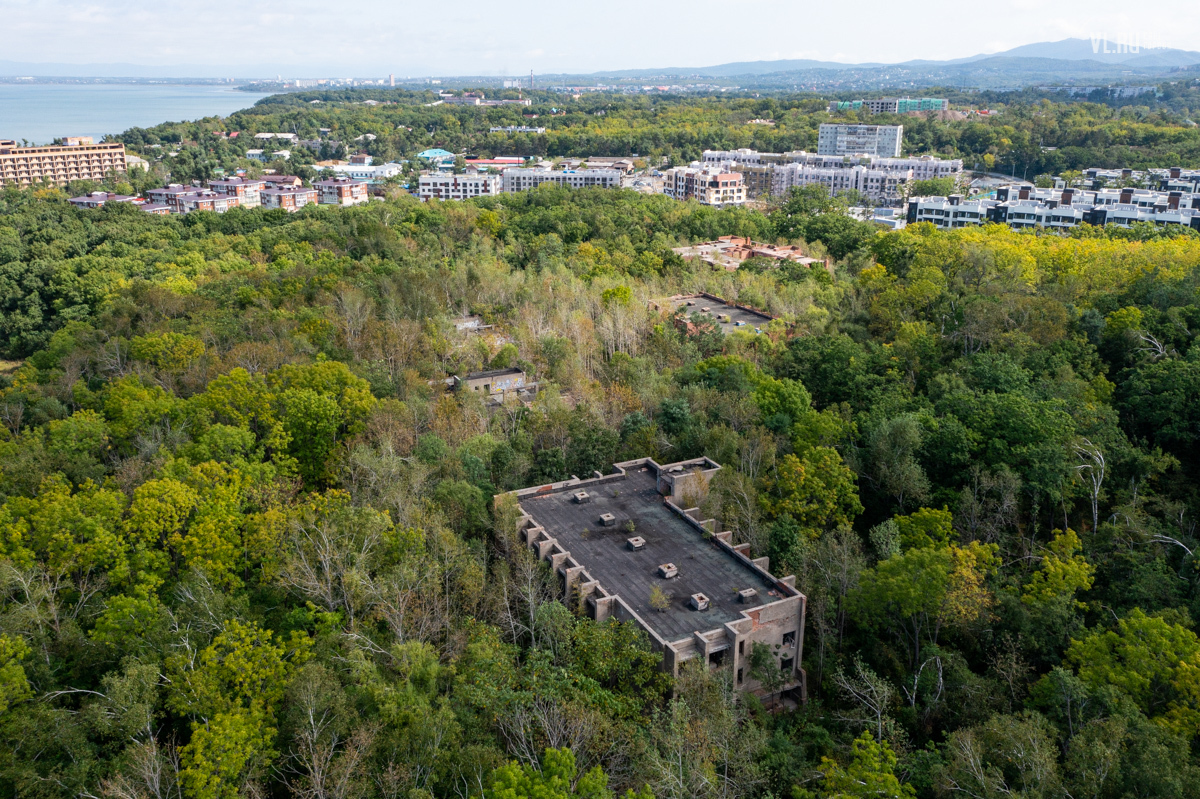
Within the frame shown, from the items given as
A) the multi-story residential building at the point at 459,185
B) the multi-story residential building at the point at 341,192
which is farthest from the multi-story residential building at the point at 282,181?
the multi-story residential building at the point at 459,185

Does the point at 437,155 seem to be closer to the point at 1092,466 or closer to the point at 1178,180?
the point at 1178,180

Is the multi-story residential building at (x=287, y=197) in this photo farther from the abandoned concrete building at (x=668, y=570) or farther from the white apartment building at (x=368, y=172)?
the abandoned concrete building at (x=668, y=570)

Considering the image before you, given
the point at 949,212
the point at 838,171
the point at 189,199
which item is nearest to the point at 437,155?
the point at 189,199

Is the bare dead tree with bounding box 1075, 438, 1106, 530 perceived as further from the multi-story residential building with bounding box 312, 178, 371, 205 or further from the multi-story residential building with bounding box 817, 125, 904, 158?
the multi-story residential building with bounding box 817, 125, 904, 158

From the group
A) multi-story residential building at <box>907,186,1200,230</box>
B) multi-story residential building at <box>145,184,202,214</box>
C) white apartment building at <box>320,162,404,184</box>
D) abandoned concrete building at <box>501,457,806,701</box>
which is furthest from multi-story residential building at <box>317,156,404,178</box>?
abandoned concrete building at <box>501,457,806,701</box>

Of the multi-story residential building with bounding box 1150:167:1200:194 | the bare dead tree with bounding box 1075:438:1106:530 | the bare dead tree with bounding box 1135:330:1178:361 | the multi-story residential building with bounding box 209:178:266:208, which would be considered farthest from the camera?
the multi-story residential building with bounding box 209:178:266:208
